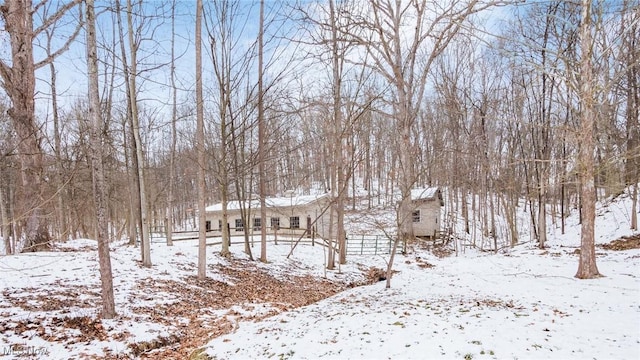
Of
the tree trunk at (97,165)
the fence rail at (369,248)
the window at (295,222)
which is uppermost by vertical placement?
the tree trunk at (97,165)

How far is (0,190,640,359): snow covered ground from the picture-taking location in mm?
4383

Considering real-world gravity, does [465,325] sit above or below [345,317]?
above

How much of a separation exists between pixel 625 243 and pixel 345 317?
1465cm

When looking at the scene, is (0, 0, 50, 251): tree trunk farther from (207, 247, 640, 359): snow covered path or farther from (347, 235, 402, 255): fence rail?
(347, 235, 402, 255): fence rail

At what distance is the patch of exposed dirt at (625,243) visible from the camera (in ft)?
44.4

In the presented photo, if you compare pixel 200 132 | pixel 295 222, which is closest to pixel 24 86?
pixel 200 132

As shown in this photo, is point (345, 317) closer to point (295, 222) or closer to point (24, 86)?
point (24, 86)

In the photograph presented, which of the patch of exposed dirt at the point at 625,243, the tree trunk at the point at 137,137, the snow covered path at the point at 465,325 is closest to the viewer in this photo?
the snow covered path at the point at 465,325

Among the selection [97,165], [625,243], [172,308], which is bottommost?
[625,243]

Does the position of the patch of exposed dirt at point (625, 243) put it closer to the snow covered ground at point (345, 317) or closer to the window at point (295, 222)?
the snow covered ground at point (345, 317)

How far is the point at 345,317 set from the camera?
614 cm

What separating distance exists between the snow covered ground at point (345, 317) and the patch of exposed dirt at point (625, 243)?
3189mm

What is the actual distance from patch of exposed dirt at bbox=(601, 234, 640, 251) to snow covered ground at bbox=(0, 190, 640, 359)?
3189 mm

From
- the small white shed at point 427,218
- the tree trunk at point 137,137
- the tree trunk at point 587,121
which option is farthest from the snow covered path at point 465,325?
the small white shed at point 427,218
